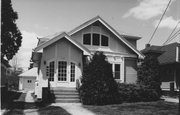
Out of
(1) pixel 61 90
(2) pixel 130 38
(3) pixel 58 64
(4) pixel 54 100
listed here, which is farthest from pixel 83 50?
(2) pixel 130 38

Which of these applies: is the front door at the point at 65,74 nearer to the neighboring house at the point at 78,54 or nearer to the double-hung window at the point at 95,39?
the neighboring house at the point at 78,54

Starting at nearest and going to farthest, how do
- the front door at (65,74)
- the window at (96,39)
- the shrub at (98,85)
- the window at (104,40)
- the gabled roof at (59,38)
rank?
the shrub at (98,85)
the gabled roof at (59,38)
the front door at (65,74)
the window at (96,39)
the window at (104,40)

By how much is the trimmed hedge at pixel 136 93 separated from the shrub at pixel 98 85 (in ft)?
3.44

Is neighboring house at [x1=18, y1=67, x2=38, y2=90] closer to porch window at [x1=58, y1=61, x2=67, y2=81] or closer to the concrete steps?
porch window at [x1=58, y1=61, x2=67, y2=81]

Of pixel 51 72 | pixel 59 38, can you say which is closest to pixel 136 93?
pixel 51 72

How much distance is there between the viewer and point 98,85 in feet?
55.2

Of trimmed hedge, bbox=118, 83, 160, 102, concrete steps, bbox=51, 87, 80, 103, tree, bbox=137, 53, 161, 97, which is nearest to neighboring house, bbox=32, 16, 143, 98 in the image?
concrete steps, bbox=51, 87, 80, 103

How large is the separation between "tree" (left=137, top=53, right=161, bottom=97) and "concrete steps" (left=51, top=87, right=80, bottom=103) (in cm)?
623

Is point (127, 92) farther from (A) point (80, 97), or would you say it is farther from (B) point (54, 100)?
(B) point (54, 100)

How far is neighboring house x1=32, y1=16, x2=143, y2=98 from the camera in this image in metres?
20.3

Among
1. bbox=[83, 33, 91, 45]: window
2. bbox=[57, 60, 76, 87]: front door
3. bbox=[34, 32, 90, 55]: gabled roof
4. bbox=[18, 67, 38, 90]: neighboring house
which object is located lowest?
bbox=[18, 67, 38, 90]: neighboring house

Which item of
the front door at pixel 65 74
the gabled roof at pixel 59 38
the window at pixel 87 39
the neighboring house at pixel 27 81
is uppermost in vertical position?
the window at pixel 87 39

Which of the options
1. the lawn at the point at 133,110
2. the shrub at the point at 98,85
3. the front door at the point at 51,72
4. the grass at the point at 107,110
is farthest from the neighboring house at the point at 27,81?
the lawn at the point at 133,110

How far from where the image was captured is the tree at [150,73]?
68.6ft
